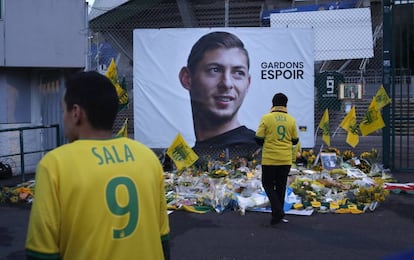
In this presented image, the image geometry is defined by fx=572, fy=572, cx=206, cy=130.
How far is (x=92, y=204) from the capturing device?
2414 millimetres

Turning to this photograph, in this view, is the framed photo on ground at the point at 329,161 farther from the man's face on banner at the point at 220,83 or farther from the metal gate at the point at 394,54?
the man's face on banner at the point at 220,83

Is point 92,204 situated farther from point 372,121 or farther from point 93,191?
point 372,121

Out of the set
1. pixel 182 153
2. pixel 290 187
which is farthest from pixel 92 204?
pixel 182 153

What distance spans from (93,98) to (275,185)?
5.42 metres

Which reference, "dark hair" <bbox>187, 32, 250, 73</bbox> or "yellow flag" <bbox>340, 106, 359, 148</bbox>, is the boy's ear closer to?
"dark hair" <bbox>187, 32, 250, 73</bbox>

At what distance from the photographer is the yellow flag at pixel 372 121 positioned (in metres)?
11.1

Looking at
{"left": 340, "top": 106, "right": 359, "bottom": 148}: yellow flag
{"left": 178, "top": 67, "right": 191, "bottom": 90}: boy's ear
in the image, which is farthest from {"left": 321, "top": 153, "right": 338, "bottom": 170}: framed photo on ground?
{"left": 178, "top": 67, "right": 191, "bottom": 90}: boy's ear

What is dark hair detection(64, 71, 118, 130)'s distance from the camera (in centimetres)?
253

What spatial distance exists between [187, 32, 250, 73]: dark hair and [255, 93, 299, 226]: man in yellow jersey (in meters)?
4.24

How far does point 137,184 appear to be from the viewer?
2.55 metres

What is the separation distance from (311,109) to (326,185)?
103 inches

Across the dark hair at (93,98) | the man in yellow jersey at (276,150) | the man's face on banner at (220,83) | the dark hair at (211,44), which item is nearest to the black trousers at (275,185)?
the man in yellow jersey at (276,150)

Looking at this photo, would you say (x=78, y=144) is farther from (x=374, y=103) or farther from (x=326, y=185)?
(x=374, y=103)

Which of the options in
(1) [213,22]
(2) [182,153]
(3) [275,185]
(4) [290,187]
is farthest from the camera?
(1) [213,22]
